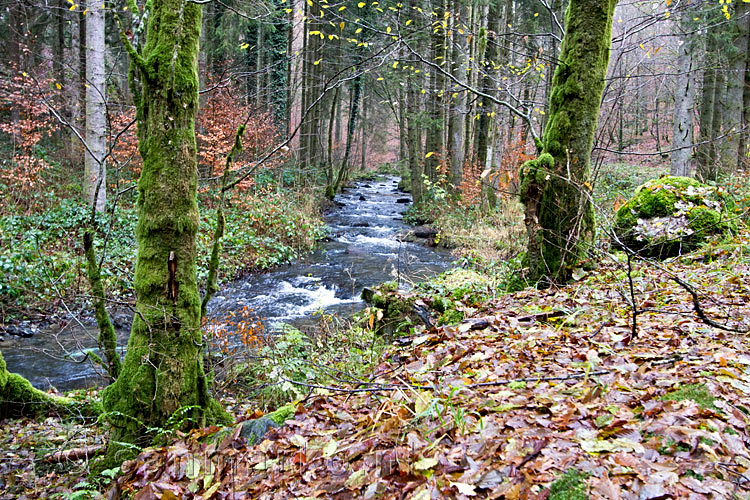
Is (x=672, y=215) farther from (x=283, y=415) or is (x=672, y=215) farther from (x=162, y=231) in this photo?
(x=162, y=231)

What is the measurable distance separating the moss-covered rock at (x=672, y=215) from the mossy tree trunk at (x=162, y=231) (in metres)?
5.75

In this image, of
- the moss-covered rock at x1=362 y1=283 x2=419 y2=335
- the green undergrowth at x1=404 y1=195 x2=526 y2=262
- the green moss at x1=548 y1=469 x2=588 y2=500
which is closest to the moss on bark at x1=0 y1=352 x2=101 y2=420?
the moss-covered rock at x1=362 y1=283 x2=419 y2=335

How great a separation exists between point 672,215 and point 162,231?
23.1 ft

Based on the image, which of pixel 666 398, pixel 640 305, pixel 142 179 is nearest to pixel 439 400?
pixel 666 398

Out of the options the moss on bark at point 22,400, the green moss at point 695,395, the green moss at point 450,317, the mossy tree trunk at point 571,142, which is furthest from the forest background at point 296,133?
the green moss at point 695,395

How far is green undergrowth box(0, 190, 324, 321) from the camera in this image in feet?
27.0

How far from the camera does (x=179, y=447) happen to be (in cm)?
321

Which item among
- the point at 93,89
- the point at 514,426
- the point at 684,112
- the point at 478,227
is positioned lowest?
the point at 514,426

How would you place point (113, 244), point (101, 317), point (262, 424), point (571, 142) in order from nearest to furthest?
point (262, 424) < point (101, 317) < point (571, 142) < point (113, 244)

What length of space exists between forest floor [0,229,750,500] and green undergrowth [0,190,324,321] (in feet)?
8.52

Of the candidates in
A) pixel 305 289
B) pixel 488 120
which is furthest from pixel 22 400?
pixel 488 120

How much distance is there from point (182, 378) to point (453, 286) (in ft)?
13.1

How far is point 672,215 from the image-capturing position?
6.87m

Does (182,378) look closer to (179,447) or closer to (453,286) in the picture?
(179,447)
